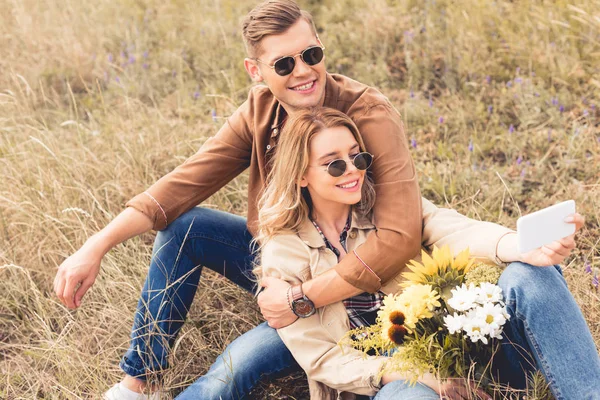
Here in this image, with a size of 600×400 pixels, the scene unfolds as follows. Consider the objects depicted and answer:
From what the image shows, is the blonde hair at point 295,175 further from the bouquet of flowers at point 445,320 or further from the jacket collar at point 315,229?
the bouquet of flowers at point 445,320

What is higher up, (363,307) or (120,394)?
(363,307)

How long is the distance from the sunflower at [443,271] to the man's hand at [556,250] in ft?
0.66

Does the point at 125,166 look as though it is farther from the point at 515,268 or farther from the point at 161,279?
the point at 515,268

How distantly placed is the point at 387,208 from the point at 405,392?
686 mm

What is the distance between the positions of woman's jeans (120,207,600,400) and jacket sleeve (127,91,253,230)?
0.22 ft

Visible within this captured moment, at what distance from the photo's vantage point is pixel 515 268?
2230 millimetres

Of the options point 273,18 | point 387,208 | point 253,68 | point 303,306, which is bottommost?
point 303,306

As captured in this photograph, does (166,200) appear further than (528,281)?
Yes

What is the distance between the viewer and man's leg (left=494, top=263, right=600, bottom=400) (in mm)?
2131

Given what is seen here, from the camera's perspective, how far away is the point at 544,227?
6.81 ft

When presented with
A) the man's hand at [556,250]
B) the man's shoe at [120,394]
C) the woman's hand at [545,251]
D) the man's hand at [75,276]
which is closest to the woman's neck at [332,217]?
the woman's hand at [545,251]

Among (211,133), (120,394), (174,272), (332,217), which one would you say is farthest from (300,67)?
(211,133)

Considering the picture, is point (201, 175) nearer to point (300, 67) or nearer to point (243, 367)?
point (300, 67)

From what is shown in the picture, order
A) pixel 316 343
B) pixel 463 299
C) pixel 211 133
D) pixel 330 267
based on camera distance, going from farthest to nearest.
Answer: pixel 211 133, pixel 330 267, pixel 316 343, pixel 463 299
